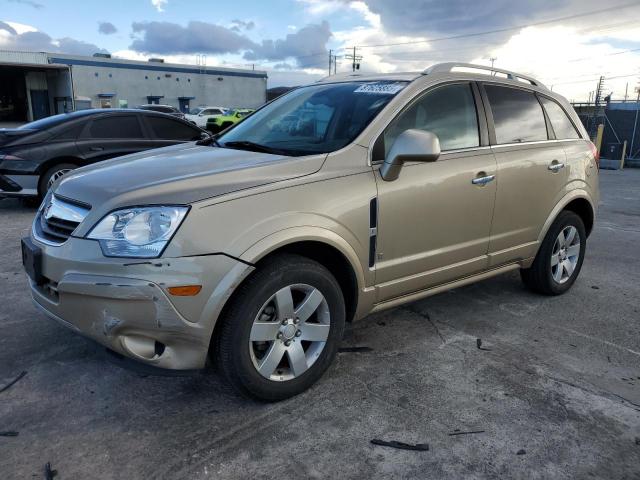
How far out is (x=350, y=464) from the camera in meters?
2.37

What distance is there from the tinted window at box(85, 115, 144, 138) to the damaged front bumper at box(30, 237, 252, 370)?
6079 millimetres

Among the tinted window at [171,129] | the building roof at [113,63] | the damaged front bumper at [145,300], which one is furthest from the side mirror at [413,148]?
the building roof at [113,63]

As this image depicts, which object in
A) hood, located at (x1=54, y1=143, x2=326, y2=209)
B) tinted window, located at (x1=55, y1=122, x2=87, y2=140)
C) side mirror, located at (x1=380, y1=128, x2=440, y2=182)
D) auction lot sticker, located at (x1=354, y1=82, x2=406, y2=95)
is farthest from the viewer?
tinted window, located at (x1=55, y1=122, x2=87, y2=140)

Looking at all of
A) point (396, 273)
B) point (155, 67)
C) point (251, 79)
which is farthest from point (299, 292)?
point (251, 79)

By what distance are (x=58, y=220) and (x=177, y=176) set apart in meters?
0.70

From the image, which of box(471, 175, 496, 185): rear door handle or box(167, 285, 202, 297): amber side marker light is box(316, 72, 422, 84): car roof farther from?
box(167, 285, 202, 297): amber side marker light

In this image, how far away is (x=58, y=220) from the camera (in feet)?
9.24

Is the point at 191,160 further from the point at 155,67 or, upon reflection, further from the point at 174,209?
the point at 155,67

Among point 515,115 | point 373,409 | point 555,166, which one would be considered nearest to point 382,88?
point 515,115

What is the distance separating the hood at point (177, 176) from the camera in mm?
2529

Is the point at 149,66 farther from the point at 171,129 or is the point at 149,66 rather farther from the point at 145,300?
the point at 145,300

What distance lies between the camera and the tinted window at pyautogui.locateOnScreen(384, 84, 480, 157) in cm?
333

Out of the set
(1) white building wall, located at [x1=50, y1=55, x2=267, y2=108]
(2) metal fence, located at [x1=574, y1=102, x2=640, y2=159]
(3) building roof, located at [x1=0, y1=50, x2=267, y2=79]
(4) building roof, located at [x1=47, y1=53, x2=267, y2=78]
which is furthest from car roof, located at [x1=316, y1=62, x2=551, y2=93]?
(4) building roof, located at [x1=47, y1=53, x2=267, y2=78]

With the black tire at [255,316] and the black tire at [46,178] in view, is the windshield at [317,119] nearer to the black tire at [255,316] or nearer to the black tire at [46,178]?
the black tire at [255,316]
